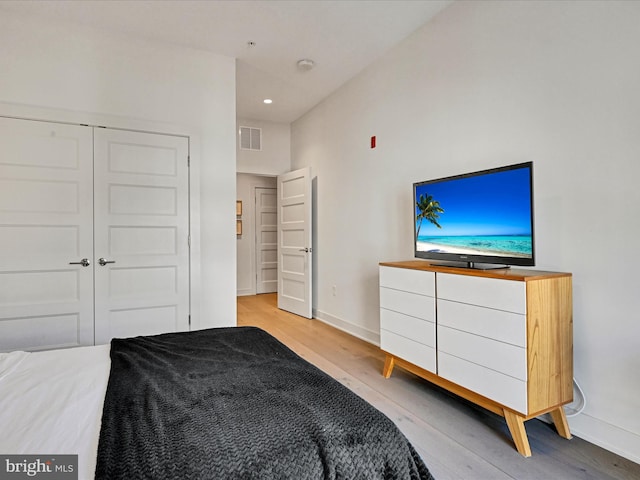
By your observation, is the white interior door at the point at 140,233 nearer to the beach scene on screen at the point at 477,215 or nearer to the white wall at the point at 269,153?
the white wall at the point at 269,153

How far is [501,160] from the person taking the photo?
2.43m

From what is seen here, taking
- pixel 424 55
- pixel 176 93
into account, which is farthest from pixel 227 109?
pixel 424 55

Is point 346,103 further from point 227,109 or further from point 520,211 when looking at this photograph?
point 520,211

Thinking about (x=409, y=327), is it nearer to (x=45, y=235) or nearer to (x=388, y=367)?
(x=388, y=367)

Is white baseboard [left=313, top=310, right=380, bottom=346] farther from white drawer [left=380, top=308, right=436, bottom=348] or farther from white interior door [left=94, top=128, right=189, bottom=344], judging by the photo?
white interior door [left=94, top=128, right=189, bottom=344]

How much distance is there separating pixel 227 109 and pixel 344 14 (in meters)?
1.41

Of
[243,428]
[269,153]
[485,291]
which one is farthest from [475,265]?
[269,153]

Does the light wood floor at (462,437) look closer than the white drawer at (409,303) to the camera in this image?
Yes

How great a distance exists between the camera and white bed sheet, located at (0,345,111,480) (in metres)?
0.94

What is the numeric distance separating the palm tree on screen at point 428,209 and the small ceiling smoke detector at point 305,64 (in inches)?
75.3

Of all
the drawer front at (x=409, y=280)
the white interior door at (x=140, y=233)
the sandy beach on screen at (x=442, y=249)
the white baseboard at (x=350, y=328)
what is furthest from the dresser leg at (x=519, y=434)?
the white interior door at (x=140, y=233)

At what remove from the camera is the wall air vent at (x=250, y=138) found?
5277mm

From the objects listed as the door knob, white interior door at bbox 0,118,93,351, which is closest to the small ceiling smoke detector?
white interior door at bbox 0,118,93,351

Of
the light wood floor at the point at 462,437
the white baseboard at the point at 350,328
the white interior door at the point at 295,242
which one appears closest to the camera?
the light wood floor at the point at 462,437
